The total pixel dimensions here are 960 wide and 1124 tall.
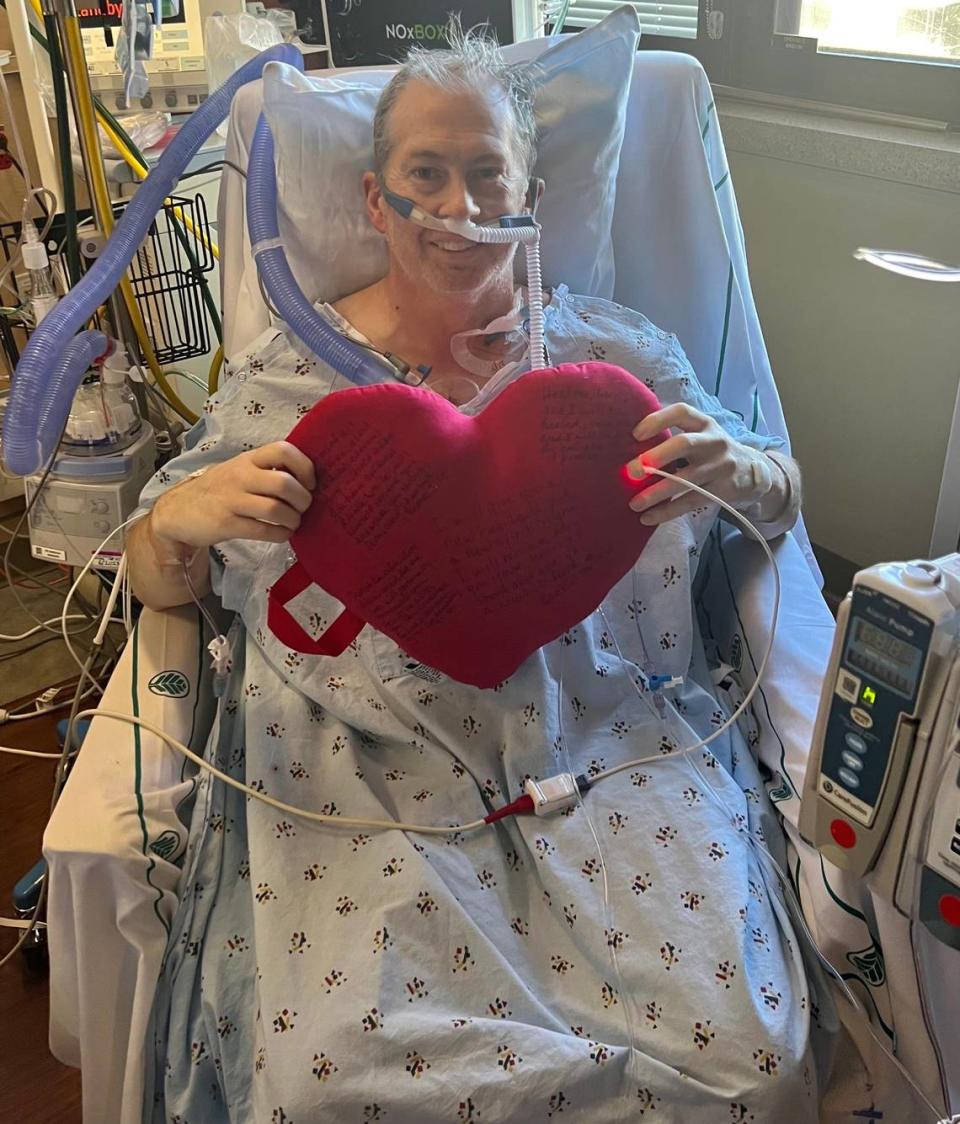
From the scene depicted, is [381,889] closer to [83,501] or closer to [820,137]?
[83,501]

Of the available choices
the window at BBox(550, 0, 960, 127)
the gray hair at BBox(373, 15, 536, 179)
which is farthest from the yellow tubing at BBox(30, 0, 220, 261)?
the window at BBox(550, 0, 960, 127)

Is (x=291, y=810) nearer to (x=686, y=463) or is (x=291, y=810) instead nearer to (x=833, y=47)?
(x=686, y=463)

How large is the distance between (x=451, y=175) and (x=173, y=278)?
1.20 m

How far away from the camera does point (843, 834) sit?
875 millimetres

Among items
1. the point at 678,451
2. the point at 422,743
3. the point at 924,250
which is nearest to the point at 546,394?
the point at 678,451

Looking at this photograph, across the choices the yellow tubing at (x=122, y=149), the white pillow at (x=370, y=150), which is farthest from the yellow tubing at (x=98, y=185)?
the white pillow at (x=370, y=150)

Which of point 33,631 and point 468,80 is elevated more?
point 468,80

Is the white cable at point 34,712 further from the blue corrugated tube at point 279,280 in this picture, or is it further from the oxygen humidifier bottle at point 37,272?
the blue corrugated tube at point 279,280

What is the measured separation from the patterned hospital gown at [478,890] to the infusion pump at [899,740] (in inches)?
9.1

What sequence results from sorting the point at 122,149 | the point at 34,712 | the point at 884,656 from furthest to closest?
the point at 34,712
the point at 122,149
the point at 884,656

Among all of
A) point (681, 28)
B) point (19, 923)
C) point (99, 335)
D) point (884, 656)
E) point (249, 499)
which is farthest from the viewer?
point (681, 28)

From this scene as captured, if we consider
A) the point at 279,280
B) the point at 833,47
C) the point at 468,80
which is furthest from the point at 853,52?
the point at 279,280

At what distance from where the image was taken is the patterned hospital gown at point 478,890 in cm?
95

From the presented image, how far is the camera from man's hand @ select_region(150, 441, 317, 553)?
102 cm
